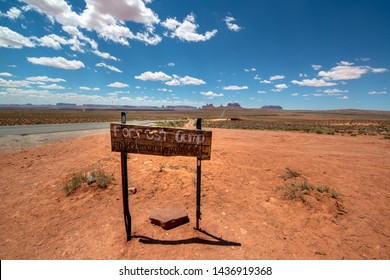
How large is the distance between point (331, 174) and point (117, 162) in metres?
7.30

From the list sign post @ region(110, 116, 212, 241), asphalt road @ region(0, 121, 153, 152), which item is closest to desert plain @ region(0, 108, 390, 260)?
sign post @ region(110, 116, 212, 241)

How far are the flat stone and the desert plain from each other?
0.11 meters

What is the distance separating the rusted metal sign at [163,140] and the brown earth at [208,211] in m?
1.59

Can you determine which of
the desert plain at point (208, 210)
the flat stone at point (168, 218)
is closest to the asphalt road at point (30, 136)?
the desert plain at point (208, 210)

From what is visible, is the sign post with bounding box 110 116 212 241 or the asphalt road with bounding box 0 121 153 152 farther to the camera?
the asphalt road with bounding box 0 121 153 152

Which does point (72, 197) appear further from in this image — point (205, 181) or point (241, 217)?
point (241, 217)

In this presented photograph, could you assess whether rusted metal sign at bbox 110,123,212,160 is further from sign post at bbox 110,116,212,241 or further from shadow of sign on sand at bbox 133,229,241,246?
shadow of sign on sand at bbox 133,229,241,246

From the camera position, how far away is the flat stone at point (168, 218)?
14.5ft

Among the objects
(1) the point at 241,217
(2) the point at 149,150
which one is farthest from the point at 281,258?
(2) the point at 149,150

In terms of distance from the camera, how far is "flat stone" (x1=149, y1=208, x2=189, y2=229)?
4418mm

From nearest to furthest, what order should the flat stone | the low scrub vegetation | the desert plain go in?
the desert plain < the flat stone < the low scrub vegetation

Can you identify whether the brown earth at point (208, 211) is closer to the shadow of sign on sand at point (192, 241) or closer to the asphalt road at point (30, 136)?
the shadow of sign on sand at point (192, 241)
